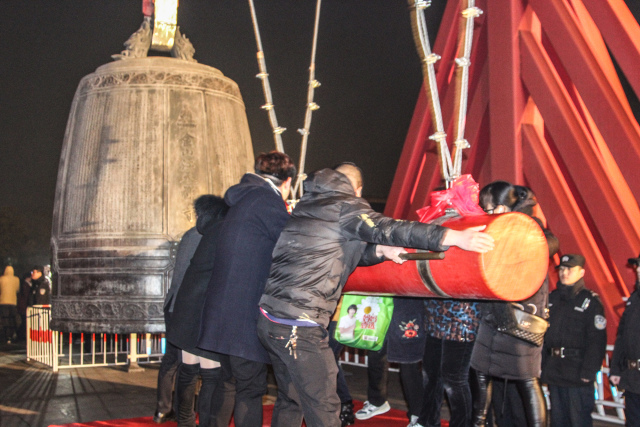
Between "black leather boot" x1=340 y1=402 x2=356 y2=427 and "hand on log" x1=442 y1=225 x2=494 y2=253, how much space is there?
2370 millimetres

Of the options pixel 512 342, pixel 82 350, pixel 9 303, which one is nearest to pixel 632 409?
pixel 512 342

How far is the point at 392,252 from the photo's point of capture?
2902mm

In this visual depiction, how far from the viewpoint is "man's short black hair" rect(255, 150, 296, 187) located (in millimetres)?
3535

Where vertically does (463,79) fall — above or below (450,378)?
above

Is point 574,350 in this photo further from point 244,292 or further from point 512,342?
point 244,292

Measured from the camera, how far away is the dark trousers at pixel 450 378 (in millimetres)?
3822

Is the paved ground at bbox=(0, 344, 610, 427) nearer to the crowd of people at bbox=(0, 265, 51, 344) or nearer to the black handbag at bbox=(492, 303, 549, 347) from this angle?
the black handbag at bbox=(492, 303, 549, 347)

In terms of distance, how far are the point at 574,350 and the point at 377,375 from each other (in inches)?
57.3

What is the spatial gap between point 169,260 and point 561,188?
396 cm

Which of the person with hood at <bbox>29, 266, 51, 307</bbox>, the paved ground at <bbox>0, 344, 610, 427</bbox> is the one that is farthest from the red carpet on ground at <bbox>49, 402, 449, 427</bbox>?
the person with hood at <bbox>29, 266, 51, 307</bbox>

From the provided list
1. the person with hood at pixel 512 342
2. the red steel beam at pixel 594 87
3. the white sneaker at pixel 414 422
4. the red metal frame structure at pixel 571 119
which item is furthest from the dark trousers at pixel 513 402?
the red steel beam at pixel 594 87

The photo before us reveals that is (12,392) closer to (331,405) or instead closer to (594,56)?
(331,405)

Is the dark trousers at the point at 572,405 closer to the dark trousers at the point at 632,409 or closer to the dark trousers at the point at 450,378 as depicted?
the dark trousers at the point at 632,409

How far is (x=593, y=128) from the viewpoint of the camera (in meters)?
6.75
